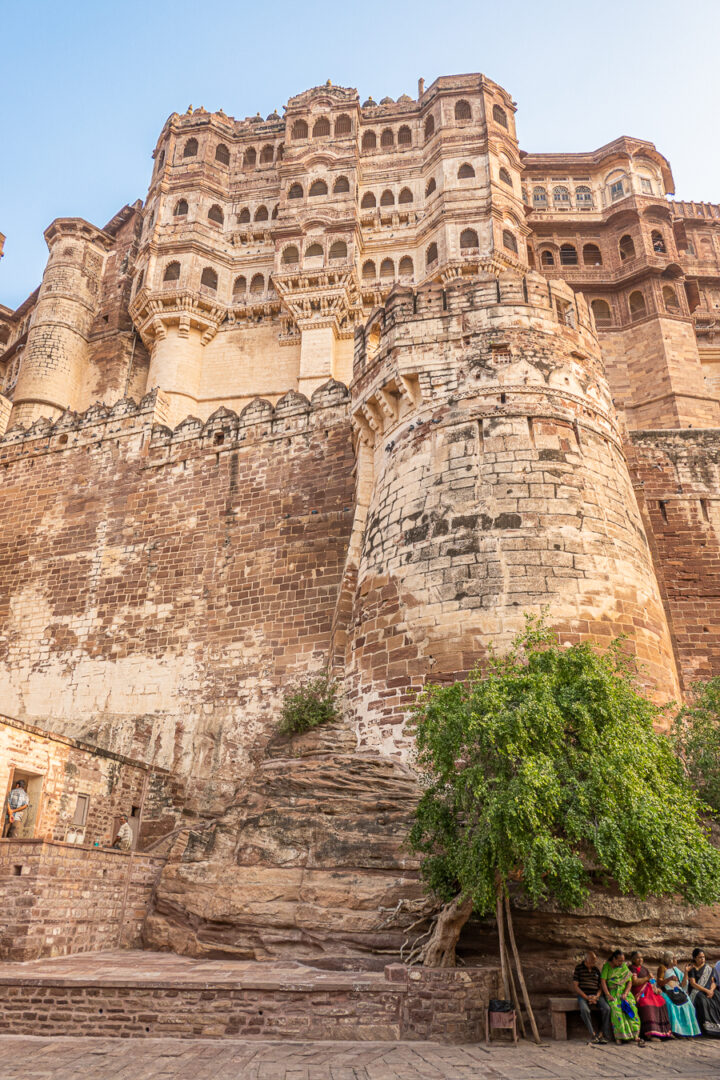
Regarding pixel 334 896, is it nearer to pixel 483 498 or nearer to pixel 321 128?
pixel 483 498

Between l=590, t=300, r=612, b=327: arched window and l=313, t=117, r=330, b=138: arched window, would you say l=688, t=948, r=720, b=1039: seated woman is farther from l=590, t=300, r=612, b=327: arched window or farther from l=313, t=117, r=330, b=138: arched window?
l=313, t=117, r=330, b=138: arched window

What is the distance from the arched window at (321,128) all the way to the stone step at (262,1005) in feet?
113

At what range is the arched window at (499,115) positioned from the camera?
3388cm

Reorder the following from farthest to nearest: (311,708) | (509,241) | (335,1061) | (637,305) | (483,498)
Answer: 1. (637,305)
2. (509,241)
3. (311,708)
4. (483,498)
5. (335,1061)

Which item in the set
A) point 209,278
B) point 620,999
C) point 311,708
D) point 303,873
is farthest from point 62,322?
point 620,999

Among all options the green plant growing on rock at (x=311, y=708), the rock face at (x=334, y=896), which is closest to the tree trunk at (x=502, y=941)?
the rock face at (x=334, y=896)

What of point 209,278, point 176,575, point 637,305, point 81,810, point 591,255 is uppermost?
point 591,255

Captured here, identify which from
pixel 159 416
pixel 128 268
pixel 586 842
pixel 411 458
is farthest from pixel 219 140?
pixel 586 842

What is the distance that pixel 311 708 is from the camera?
41.3 ft

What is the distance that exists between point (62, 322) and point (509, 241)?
1844cm

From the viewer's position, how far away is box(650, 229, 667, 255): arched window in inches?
1298

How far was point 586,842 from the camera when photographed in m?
7.57

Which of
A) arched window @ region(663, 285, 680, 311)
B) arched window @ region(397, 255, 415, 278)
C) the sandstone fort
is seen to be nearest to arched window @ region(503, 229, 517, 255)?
the sandstone fort

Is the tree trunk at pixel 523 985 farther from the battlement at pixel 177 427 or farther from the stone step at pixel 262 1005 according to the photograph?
the battlement at pixel 177 427
